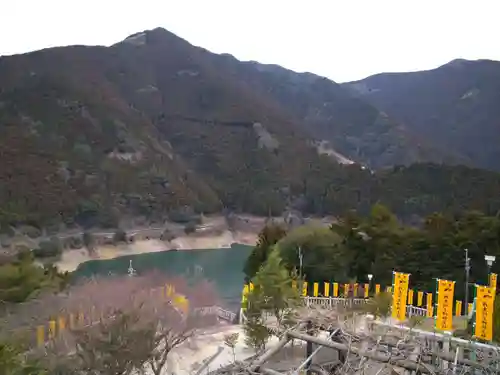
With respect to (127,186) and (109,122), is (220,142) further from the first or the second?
(127,186)

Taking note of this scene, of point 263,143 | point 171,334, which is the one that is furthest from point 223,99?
point 171,334

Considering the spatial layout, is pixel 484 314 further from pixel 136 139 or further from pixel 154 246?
pixel 136 139

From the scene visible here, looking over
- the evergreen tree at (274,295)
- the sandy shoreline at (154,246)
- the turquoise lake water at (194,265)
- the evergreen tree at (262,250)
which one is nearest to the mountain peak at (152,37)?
the sandy shoreline at (154,246)

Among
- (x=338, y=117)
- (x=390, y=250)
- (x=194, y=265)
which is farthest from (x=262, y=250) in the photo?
(x=338, y=117)

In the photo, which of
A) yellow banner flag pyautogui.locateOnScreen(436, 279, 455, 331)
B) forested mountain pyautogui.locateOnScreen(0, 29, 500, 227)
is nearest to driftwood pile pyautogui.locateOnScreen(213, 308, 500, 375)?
yellow banner flag pyautogui.locateOnScreen(436, 279, 455, 331)

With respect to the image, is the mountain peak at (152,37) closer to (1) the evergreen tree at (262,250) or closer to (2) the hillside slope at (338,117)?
(2) the hillside slope at (338,117)
